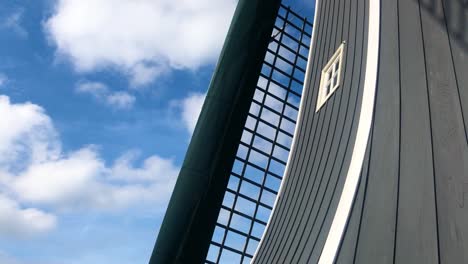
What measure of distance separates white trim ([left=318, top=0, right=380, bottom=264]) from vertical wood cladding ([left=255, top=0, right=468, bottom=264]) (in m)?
0.05

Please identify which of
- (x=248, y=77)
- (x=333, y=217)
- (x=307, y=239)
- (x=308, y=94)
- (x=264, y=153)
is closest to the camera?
(x=333, y=217)

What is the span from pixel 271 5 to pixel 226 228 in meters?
4.52

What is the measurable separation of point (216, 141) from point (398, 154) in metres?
3.76

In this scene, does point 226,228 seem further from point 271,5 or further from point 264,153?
point 271,5

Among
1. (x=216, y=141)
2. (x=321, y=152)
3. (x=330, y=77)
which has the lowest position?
(x=321, y=152)

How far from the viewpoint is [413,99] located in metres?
4.05

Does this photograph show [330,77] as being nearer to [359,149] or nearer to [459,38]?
[459,38]

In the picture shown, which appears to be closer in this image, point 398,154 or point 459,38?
point 398,154

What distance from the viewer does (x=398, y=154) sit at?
12.0 ft

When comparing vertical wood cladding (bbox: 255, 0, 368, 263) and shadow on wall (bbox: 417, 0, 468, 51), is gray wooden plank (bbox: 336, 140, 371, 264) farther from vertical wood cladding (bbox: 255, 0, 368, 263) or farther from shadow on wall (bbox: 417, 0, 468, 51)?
shadow on wall (bbox: 417, 0, 468, 51)

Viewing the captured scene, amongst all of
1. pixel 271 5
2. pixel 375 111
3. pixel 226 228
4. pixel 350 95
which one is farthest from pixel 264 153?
pixel 375 111

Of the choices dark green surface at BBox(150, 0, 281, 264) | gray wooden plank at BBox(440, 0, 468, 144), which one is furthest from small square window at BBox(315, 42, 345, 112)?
dark green surface at BBox(150, 0, 281, 264)

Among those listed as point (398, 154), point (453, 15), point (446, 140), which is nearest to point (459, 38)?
point (453, 15)

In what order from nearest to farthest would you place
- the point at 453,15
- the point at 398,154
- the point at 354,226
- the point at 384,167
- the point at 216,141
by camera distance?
the point at 354,226 → the point at 384,167 → the point at 398,154 → the point at 453,15 → the point at 216,141
